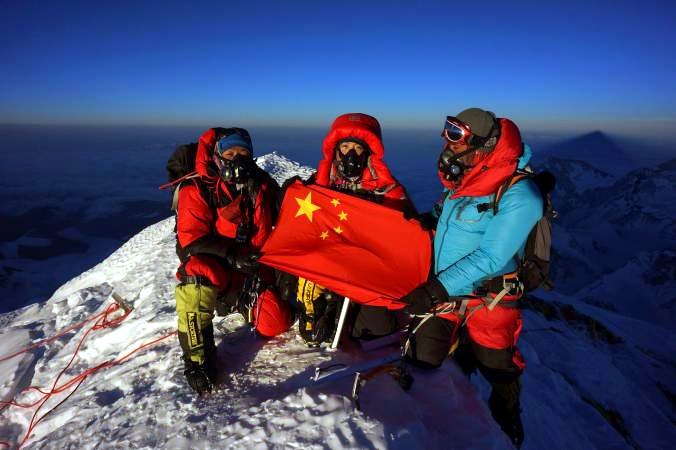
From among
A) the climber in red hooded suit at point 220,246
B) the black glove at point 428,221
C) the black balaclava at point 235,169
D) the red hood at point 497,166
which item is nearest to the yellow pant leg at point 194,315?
the climber in red hooded suit at point 220,246

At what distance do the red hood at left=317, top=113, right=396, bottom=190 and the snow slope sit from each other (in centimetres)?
265

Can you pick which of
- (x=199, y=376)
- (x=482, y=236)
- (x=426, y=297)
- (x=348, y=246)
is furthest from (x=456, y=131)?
(x=199, y=376)

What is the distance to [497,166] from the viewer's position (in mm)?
3477

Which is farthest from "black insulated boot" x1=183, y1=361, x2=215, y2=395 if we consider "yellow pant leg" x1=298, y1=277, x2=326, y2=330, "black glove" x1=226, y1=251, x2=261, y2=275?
"yellow pant leg" x1=298, y1=277, x2=326, y2=330

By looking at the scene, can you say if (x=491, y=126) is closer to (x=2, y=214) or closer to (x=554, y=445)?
(x=554, y=445)

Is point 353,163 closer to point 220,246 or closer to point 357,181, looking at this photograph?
point 357,181

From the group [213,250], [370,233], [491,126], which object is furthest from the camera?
[370,233]

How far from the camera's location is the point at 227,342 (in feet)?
16.1

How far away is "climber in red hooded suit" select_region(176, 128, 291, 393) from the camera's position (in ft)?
13.4

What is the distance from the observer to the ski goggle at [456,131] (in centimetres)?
374

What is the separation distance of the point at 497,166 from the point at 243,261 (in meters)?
3.36

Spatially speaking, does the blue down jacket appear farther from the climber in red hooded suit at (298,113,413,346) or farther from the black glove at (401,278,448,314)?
the climber in red hooded suit at (298,113,413,346)

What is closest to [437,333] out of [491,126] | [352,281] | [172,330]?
[352,281]

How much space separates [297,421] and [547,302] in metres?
16.4
